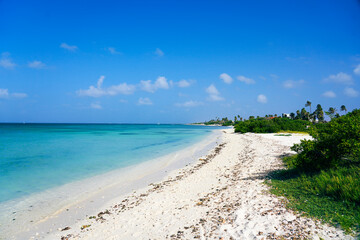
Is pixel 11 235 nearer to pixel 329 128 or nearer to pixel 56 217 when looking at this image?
pixel 56 217

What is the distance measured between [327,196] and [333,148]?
2.99m

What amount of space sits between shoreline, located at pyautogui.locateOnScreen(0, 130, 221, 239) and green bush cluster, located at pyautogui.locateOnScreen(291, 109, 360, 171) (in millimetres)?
8352

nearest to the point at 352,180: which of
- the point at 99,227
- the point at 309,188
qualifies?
the point at 309,188

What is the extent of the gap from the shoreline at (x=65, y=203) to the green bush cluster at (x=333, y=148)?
835cm

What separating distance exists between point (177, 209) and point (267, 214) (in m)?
3.01

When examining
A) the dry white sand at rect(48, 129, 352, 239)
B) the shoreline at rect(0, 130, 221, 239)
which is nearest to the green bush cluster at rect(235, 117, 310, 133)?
the shoreline at rect(0, 130, 221, 239)

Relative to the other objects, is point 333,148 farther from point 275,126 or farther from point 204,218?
point 275,126

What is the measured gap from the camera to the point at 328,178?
6.61 metres

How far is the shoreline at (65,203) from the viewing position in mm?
6824

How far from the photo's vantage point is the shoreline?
6.82 m

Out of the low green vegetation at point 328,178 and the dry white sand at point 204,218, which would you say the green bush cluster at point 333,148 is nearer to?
the low green vegetation at point 328,178

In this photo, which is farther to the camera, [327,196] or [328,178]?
[328,178]

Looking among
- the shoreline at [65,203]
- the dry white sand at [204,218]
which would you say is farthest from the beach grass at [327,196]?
the shoreline at [65,203]

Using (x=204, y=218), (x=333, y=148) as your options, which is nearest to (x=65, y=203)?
(x=204, y=218)
